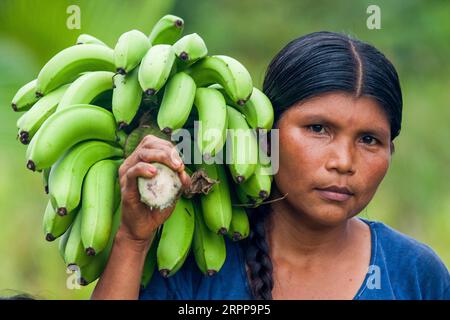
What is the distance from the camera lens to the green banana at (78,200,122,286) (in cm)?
258

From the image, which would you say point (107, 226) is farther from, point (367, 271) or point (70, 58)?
point (367, 271)

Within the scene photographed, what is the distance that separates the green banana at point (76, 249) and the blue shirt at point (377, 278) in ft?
0.74

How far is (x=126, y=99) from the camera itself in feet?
8.41

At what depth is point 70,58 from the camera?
8.89 ft

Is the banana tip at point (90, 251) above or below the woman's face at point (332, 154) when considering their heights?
below

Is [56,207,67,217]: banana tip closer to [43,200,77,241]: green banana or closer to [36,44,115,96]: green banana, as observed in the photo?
[43,200,77,241]: green banana

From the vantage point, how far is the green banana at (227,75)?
101 inches

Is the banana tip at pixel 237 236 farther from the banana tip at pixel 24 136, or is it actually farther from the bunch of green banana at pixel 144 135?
the banana tip at pixel 24 136

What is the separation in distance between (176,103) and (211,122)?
109 mm

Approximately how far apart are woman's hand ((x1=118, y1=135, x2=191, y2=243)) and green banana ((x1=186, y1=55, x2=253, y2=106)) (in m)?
0.29

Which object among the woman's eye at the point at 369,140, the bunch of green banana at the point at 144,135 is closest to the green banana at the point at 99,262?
the bunch of green banana at the point at 144,135

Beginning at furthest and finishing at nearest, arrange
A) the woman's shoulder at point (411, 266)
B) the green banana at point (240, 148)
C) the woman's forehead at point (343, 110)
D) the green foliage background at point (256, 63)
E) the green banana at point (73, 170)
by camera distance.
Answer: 1. the green foliage background at point (256, 63)
2. the woman's shoulder at point (411, 266)
3. the woman's forehead at point (343, 110)
4. the green banana at point (240, 148)
5. the green banana at point (73, 170)

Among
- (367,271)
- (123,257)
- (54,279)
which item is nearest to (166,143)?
(123,257)

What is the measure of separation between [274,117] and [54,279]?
2521 mm
